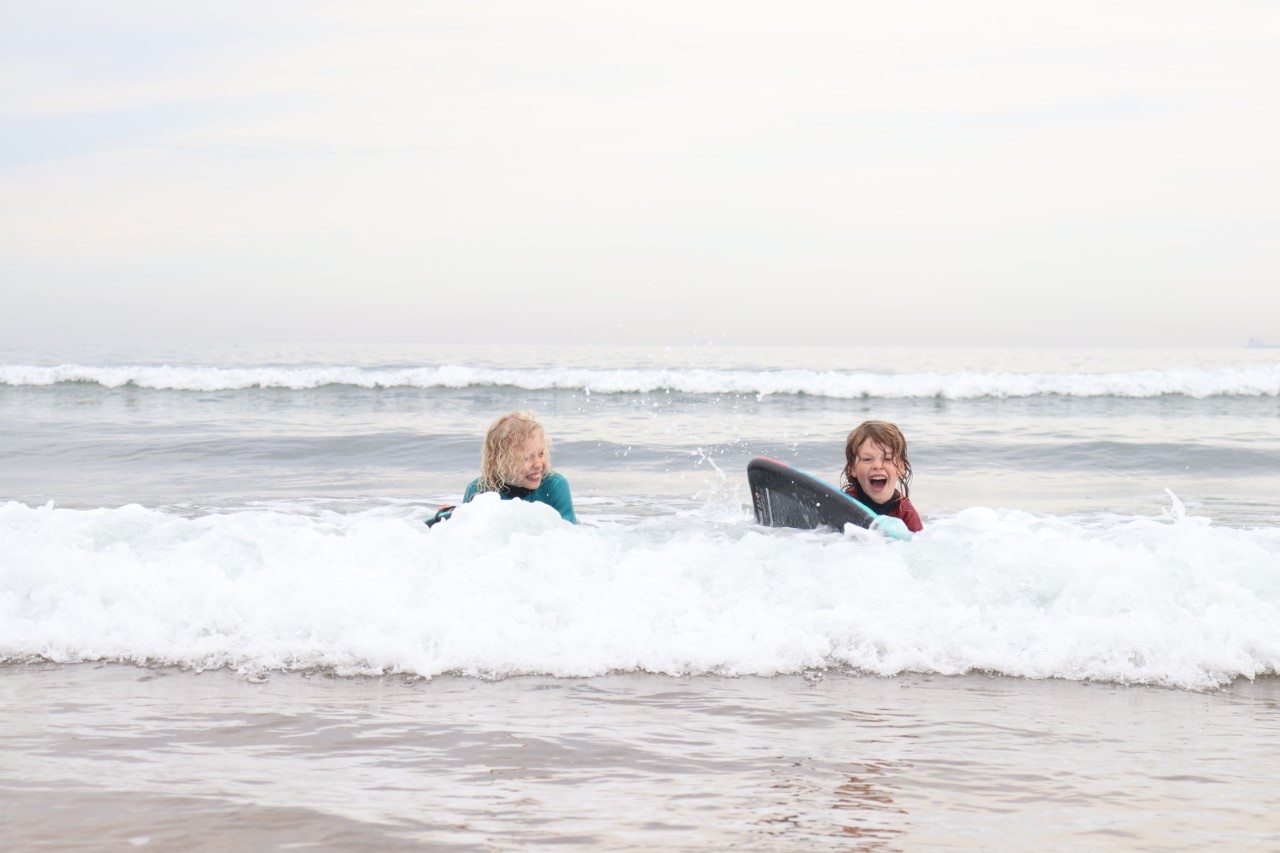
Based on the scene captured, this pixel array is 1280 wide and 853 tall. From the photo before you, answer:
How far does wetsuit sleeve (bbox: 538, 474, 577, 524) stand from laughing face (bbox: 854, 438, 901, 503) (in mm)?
1868

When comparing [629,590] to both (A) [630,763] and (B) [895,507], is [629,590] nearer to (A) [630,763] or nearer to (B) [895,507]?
(A) [630,763]

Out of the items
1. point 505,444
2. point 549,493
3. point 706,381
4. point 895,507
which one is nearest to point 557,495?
point 549,493

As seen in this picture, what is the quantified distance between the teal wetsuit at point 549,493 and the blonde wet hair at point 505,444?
0.23ft

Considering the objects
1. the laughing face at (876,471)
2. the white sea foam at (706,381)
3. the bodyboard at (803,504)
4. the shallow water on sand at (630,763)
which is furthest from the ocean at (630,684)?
the white sea foam at (706,381)

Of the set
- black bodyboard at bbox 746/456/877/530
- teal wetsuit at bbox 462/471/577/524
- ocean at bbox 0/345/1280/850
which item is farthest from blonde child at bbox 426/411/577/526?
black bodyboard at bbox 746/456/877/530

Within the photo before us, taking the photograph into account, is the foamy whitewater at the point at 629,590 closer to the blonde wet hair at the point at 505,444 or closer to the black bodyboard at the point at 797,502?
the black bodyboard at the point at 797,502

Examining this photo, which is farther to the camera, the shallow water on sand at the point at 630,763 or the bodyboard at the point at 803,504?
the bodyboard at the point at 803,504

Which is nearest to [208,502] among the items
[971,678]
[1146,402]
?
[971,678]

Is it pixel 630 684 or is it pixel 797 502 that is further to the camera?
pixel 797 502

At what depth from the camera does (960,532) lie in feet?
21.1

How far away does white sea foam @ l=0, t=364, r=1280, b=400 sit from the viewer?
2511cm

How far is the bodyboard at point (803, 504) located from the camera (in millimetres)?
6254

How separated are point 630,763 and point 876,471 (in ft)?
12.0

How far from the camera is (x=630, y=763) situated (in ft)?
11.5
